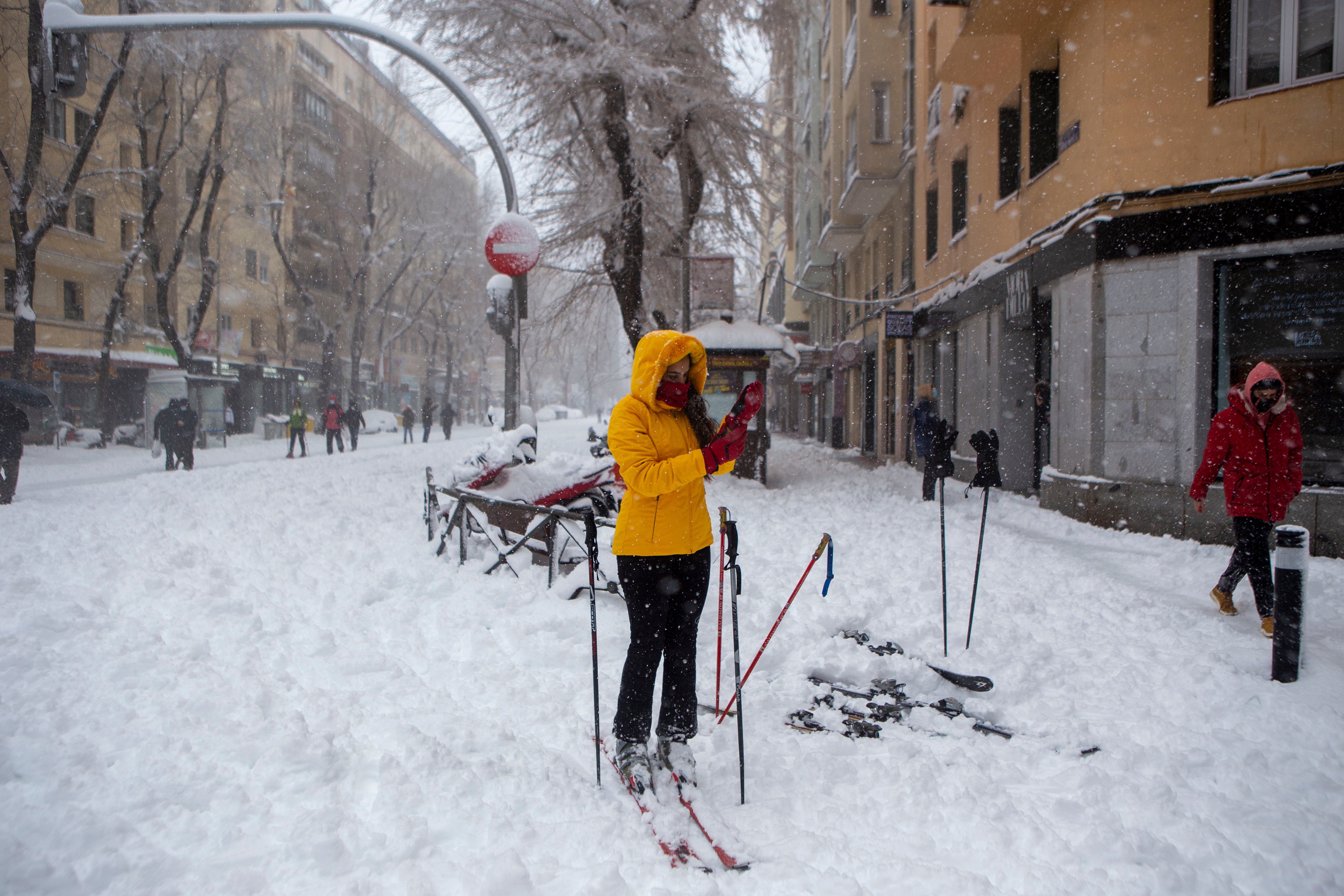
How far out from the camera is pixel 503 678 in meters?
4.31

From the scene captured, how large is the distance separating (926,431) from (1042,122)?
5.16 metres

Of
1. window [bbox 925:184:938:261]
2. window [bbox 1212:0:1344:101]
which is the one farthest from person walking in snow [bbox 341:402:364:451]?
window [bbox 1212:0:1344:101]

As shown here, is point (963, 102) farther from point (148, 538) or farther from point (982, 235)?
point (148, 538)

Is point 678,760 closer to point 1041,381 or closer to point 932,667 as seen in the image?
point 932,667

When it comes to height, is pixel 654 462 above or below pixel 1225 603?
above

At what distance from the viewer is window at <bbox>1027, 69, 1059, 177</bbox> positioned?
11.7 metres

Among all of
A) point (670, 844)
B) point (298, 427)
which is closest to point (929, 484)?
point (670, 844)

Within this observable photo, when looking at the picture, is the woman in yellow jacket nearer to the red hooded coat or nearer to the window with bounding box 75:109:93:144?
the red hooded coat

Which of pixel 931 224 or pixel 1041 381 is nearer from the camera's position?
pixel 1041 381

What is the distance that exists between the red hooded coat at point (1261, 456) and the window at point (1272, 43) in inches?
218

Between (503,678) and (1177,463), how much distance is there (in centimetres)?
843

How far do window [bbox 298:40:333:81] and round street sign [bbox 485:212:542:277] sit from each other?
43.0 meters

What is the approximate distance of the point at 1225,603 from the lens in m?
5.65

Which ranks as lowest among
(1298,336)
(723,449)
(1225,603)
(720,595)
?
(1225,603)
